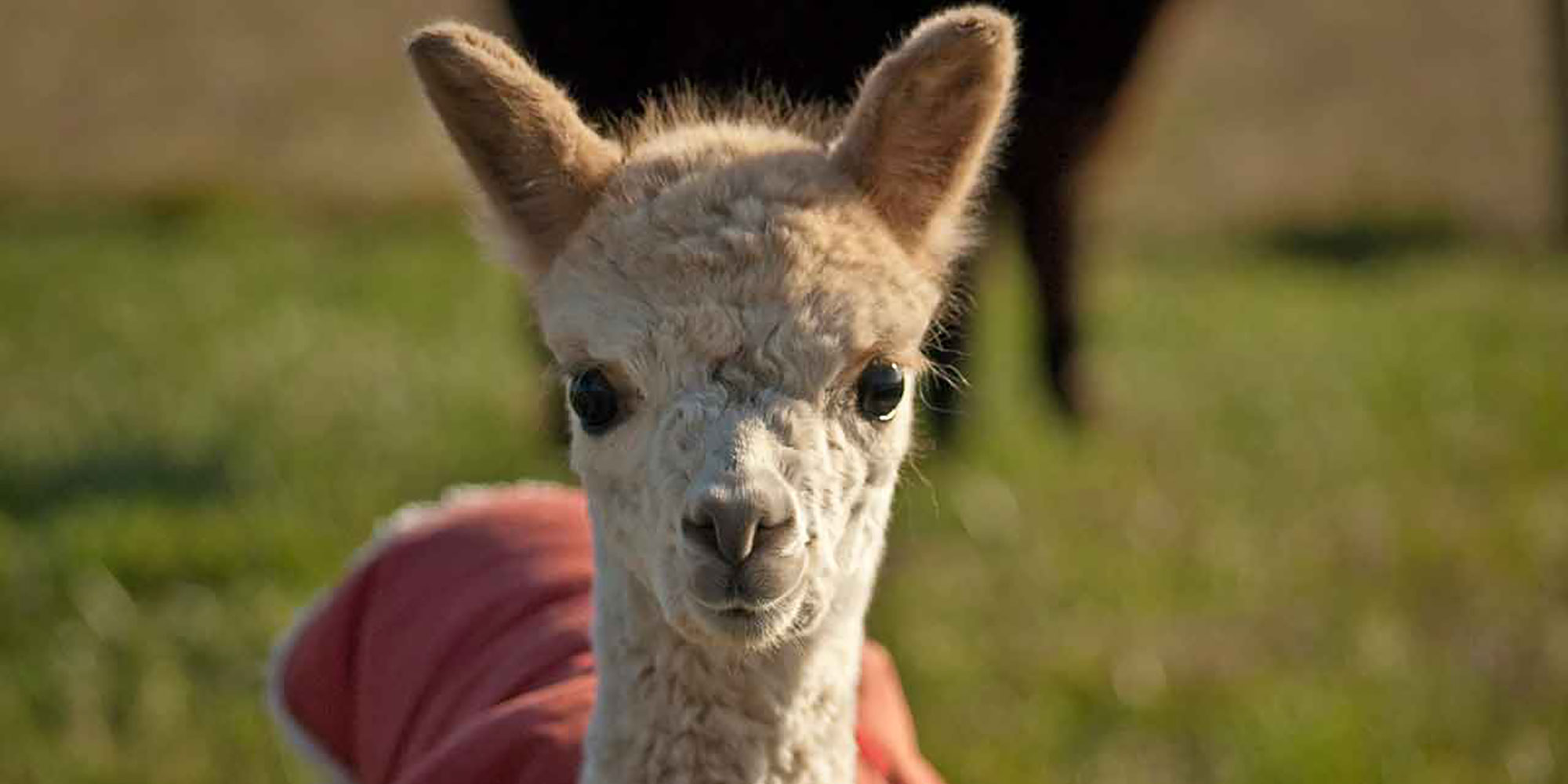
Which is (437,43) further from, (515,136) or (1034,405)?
(1034,405)

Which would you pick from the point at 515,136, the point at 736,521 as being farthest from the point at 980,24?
the point at 736,521

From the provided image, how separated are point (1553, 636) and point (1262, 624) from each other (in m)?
0.73

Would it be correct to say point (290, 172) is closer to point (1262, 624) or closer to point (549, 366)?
point (1262, 624)

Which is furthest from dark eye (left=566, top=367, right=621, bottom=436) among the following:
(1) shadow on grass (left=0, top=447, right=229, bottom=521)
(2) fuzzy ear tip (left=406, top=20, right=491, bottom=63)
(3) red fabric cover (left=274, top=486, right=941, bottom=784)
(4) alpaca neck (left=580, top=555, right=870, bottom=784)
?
(1) shadow on grass (left=0, top=447, right=229, bottom=521)

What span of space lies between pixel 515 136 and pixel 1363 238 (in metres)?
10.6

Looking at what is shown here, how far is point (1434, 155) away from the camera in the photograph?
12.6 metres

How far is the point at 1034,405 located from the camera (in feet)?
23.6

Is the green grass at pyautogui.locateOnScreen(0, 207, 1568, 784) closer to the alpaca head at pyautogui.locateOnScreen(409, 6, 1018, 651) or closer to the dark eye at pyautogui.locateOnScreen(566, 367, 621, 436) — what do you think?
the alpaca head at pyautogui.locateOnScreen(409, 6, 1018, 651)

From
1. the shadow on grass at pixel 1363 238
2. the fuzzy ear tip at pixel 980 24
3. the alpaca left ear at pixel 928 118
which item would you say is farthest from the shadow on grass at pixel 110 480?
the shadow on grass at pixel 1363 238

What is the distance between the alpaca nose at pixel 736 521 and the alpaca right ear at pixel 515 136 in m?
0.57

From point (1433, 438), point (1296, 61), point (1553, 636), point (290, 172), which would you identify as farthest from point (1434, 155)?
point (1553, 636)

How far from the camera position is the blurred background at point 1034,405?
13.5ft

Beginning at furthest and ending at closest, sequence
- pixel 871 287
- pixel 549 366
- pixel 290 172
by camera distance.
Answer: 1. pixel 290 172
2. pixel 549 366
3. pixel 871 287

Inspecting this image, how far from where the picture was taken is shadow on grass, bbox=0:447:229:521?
5.26 m
